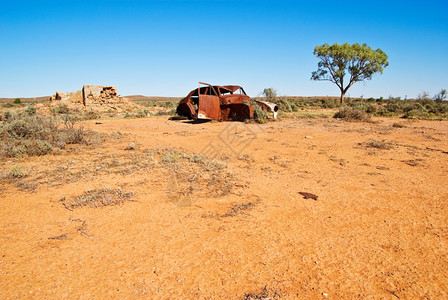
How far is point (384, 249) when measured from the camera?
8.44ft

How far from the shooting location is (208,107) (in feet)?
41.1

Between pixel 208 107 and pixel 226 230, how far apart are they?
1004 centimetres

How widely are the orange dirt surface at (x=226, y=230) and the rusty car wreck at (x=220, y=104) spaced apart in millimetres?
7090

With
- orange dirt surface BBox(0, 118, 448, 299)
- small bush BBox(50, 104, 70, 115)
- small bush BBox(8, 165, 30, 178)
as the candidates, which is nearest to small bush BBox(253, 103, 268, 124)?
orange dirt surface BBox(0, 118, 448, 299)

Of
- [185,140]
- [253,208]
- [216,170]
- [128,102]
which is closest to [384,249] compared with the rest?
[253,208]

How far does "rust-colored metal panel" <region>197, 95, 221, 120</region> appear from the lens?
12.3 m

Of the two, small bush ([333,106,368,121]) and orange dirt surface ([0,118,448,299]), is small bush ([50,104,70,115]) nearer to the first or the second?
orange dirt surface ([0,118,448,299])

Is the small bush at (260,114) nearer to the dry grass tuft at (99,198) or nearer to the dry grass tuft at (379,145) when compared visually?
the dry grass tuft at (379,145)

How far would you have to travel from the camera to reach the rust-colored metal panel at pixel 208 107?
1234cm

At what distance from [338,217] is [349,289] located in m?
1.26

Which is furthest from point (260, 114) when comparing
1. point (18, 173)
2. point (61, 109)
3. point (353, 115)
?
point (61, 109)

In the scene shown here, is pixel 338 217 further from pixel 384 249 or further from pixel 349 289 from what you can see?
pixel 349 289

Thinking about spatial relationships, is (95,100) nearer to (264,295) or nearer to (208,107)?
(208,107)

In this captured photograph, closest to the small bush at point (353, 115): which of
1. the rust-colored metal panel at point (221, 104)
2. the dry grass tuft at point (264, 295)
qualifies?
the rust-colored metal panel at point (221, 104)
